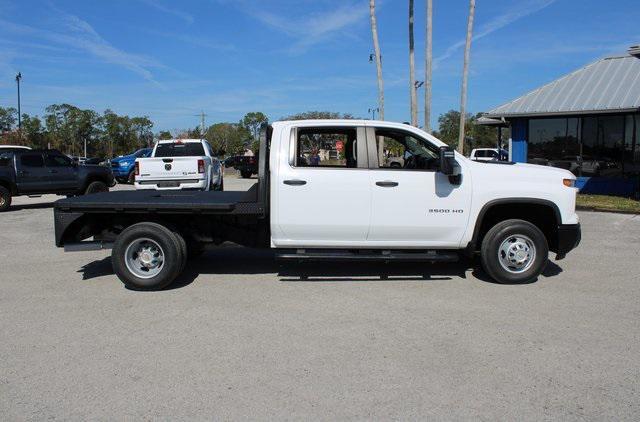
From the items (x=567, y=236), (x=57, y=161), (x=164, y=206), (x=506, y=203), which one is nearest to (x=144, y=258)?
(x=164, y=206)

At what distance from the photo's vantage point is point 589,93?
1888cm

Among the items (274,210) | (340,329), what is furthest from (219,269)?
(340,329)

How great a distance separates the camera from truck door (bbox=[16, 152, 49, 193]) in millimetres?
16094

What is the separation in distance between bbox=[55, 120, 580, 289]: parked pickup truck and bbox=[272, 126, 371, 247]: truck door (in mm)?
12

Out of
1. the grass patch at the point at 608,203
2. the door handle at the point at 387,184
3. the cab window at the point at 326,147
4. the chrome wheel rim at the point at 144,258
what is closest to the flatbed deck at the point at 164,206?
the chrome wheel rim at the point at 144,258

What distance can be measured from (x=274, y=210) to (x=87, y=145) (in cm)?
10772

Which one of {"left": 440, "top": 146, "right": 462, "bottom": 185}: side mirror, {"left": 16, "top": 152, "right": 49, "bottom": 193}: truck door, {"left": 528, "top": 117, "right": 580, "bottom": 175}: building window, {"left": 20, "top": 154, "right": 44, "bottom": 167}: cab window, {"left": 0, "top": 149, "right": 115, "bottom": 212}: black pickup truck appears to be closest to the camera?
{"left": 440, "top": 146, "right": 462, "bottom": 185}: side mirror

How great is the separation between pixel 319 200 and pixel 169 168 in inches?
393

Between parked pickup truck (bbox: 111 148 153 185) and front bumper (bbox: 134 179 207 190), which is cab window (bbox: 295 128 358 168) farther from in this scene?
parked pickup truck (bbox: 111 148 153 185)

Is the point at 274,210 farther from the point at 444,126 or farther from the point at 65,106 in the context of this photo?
the point at 65,106

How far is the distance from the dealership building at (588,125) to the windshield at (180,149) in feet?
34.2

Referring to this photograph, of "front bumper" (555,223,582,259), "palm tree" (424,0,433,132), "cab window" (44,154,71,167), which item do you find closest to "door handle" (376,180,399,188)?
"front bumper" (555,223,582,259)

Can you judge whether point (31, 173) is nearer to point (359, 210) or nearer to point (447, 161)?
point (359, 210)

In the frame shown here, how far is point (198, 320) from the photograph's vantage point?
17.6 ft
